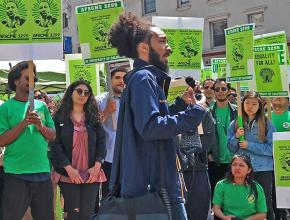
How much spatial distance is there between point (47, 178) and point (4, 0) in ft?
5.23

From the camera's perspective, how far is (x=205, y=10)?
2655cm

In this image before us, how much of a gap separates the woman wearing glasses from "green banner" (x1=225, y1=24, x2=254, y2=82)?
2004 mm

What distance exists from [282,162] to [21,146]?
3.00m

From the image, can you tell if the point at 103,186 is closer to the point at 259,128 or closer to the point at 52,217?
the point at 52,217

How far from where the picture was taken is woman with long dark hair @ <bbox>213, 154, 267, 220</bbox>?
5.88 meters

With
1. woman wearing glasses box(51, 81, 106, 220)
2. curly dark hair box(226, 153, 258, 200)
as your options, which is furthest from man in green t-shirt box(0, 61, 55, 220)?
curly dark hair box(226, 153, 258, 200)

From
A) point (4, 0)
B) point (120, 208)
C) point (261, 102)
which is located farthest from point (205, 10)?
point (120, 208)

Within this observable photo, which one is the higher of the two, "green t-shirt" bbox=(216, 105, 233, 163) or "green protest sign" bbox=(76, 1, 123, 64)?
"green protest sign" bbox=(76, 1, 123, 64)

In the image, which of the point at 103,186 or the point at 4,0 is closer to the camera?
the point at 4,0

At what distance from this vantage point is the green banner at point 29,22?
15.4 ft

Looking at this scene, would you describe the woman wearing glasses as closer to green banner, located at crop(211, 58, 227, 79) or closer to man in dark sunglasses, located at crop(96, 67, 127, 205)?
man in dark sunglasses, located at crop(96, 67, 127, 205)

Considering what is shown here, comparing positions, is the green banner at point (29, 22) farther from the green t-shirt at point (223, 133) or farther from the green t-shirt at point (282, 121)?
the green t-shirt at point (282, 121)

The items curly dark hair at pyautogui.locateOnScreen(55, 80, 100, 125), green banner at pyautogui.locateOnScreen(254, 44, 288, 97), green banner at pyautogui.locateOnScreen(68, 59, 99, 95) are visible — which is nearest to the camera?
curly dark hair at pyautogui.locateOnScreen(55, 80, 100, 125)

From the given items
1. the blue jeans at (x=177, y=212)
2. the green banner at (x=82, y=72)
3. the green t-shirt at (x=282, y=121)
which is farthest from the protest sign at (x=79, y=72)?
the blue jeans at (x=177, y=212)
